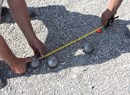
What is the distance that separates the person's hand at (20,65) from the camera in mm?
2729

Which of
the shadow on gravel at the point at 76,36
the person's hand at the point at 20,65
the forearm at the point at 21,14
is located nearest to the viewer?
the forearm at the point at 21,14

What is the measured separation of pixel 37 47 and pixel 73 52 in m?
0.37

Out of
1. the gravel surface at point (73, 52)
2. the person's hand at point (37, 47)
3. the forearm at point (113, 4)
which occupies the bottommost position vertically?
the gravel surface at point (73, 52)

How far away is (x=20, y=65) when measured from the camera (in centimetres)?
275

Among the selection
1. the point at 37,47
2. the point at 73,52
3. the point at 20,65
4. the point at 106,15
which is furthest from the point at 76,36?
the point at 20,65

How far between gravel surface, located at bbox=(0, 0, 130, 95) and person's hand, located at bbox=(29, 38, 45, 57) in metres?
0.10

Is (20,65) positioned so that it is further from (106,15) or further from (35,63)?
(106,15)

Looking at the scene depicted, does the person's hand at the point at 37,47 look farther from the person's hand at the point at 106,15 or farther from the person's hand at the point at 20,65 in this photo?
the person's hand at the point at 106,15

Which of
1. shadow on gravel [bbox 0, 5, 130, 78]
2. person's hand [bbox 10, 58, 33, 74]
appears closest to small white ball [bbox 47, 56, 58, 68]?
shadow on gravel [bbox 0, 5, 130, 78]

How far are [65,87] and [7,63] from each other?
0.58 meters

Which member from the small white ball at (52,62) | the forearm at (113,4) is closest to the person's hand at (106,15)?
the forearm at (113,4)

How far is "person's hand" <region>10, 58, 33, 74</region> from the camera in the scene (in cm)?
273

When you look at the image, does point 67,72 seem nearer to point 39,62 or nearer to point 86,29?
point 39,62

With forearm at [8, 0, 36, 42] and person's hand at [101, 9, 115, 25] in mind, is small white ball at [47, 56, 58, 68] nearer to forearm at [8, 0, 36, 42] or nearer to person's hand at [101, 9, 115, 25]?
forearm at [8, 0, 36, 42]
